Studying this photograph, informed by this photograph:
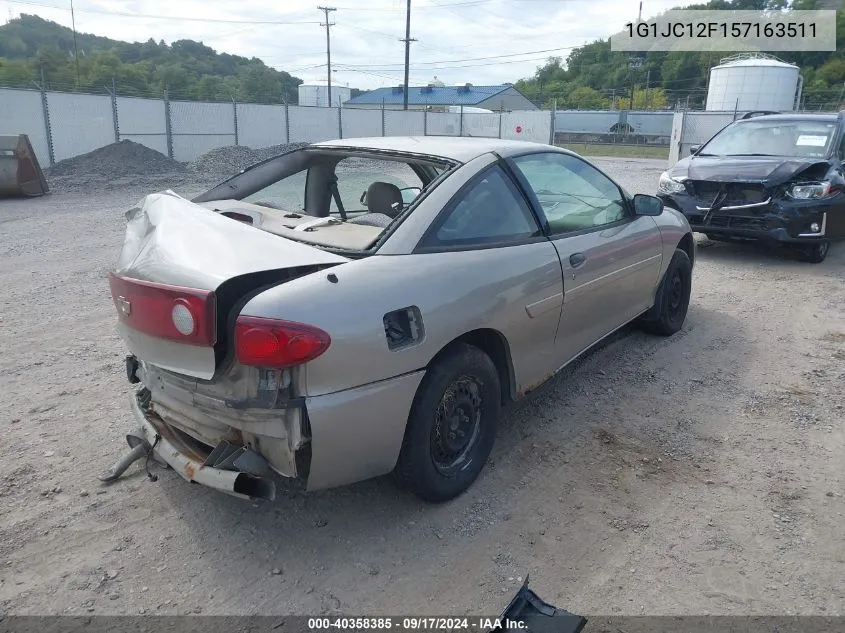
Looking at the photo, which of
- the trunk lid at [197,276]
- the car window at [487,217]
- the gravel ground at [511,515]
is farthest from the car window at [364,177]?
the gravel ground at [511,515]

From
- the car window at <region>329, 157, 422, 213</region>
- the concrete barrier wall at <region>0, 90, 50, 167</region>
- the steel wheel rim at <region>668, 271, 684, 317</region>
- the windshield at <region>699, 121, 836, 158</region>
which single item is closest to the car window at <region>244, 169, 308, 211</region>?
the car window at <region>329, 157, 422, 213</region>

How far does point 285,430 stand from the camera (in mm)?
2518

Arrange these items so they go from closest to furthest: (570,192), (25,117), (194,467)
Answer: (194,467) < (570,192) < (25,117)

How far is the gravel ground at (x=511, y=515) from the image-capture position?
2.60 metres

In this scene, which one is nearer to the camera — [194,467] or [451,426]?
[194,467]

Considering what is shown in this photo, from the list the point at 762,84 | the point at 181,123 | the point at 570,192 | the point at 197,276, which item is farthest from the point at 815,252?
the point at 762,84

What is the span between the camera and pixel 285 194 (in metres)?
4.13

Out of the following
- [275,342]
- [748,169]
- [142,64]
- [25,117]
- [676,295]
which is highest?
[142,64]

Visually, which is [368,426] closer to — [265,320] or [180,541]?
[265,320]

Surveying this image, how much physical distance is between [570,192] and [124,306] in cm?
272

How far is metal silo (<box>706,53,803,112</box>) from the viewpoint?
4528cm

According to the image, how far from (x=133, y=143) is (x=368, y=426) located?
22.0 metres

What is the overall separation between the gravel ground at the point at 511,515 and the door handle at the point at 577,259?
37.5 inches

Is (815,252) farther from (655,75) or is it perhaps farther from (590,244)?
(655,75)
